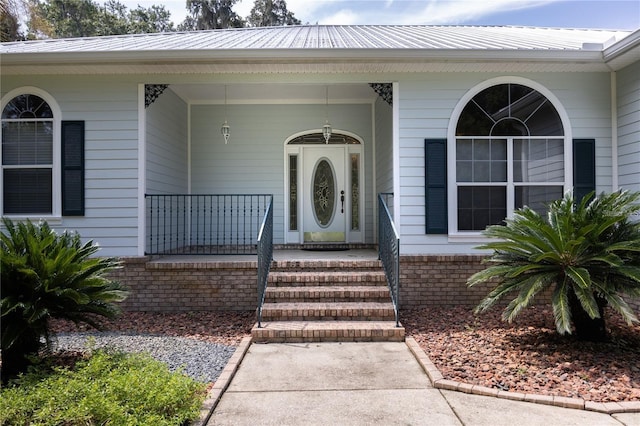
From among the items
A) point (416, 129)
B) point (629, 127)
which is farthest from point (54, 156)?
point (629, 127)

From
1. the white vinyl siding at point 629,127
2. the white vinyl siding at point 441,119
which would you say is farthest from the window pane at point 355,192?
the white vinyl siding at point 629,127

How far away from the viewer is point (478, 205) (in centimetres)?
612

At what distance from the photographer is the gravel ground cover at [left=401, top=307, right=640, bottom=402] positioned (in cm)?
347

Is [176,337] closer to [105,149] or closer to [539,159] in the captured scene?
[105,149]

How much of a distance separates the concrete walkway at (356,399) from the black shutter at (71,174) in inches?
138

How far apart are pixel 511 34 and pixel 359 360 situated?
6606 millimetres

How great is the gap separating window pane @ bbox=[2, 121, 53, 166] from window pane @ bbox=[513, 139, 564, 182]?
257 inches

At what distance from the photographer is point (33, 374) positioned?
10.8 ft

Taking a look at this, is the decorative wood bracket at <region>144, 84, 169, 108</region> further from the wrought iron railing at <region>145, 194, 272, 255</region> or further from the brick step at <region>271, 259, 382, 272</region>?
the brick step at <region>271, 259, 382, 272</region>

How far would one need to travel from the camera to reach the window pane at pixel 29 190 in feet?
20.1

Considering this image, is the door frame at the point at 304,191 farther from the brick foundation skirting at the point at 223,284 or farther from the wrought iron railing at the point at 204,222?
the brick foundation skirting at the point at 223,284

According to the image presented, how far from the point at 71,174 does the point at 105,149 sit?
570mm

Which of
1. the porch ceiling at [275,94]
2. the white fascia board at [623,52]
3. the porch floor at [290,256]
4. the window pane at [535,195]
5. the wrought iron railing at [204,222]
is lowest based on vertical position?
the porch floor at [290,256]

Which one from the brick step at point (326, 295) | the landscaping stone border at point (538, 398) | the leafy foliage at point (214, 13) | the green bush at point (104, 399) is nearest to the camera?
the green bush at point (104, 399)
